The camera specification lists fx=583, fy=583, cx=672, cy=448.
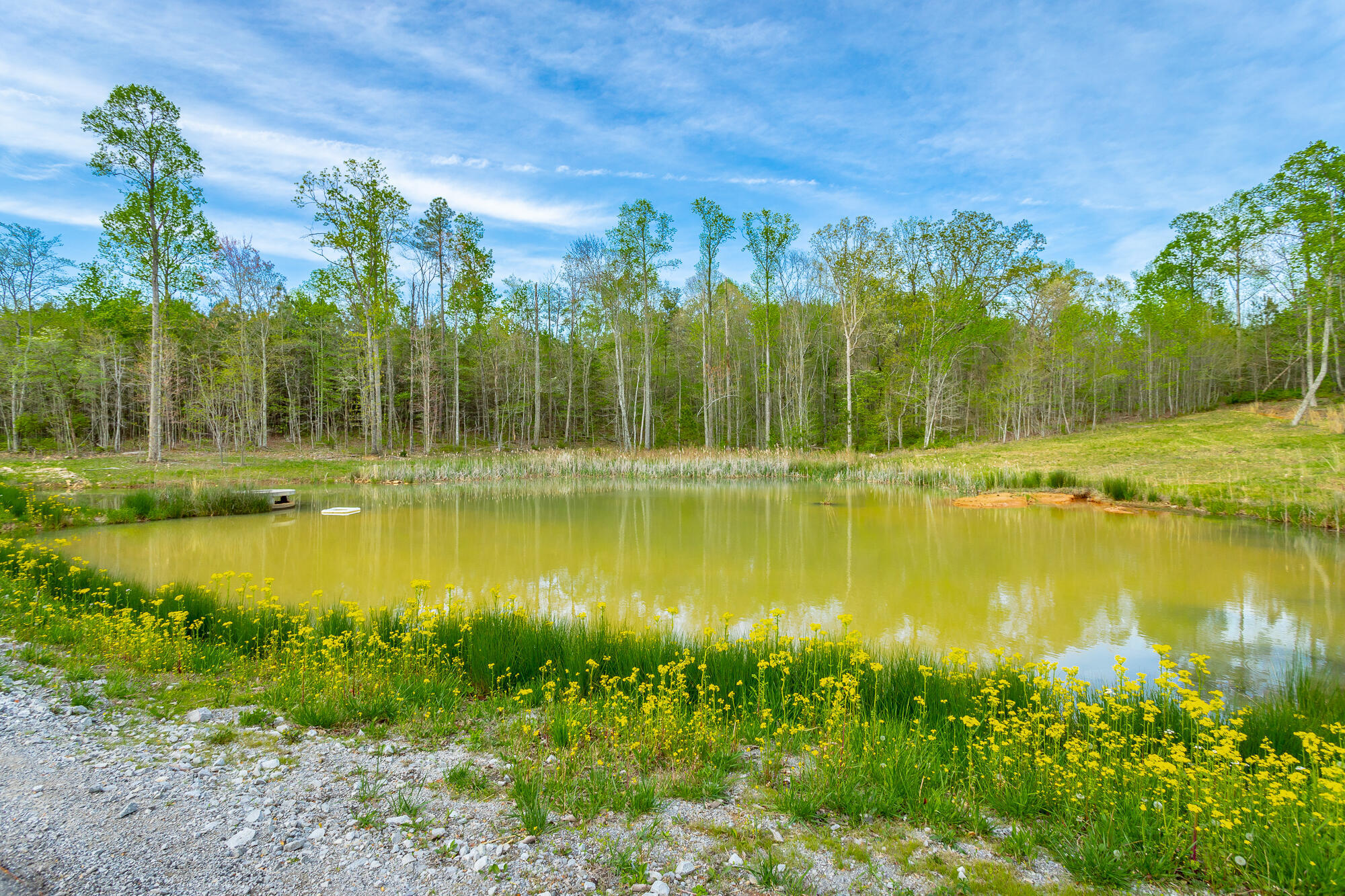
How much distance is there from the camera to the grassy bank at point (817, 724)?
2.50 m

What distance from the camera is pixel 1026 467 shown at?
792 inches

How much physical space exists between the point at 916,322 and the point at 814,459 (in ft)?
47.9

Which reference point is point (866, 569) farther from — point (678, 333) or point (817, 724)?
point (678, 333)

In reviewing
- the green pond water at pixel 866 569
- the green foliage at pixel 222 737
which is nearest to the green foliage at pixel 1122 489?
the green pond water at pixel 866 569

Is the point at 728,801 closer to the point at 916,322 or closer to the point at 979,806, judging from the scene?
the point at 979,806

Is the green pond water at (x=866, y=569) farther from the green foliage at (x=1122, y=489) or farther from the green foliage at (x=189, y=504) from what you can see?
the green foliage at (x=1122, y=489)

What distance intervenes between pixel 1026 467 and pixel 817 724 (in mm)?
19754

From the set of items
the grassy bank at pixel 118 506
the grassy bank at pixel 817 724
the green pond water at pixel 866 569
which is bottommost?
the green pond water at pixel 866 569

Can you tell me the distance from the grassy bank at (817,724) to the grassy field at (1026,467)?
40.5 ft

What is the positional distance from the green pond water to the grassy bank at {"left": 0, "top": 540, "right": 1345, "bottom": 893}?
3.81 ft

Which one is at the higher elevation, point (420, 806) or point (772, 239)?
point (772, 239)

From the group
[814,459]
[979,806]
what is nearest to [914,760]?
[979,806]

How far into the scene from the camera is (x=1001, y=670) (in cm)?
438

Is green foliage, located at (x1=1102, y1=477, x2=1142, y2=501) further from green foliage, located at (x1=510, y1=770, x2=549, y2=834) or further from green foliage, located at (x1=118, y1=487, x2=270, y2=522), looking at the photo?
green foliage, located at (x1=118, y1=487, x2=270, y2=522)
